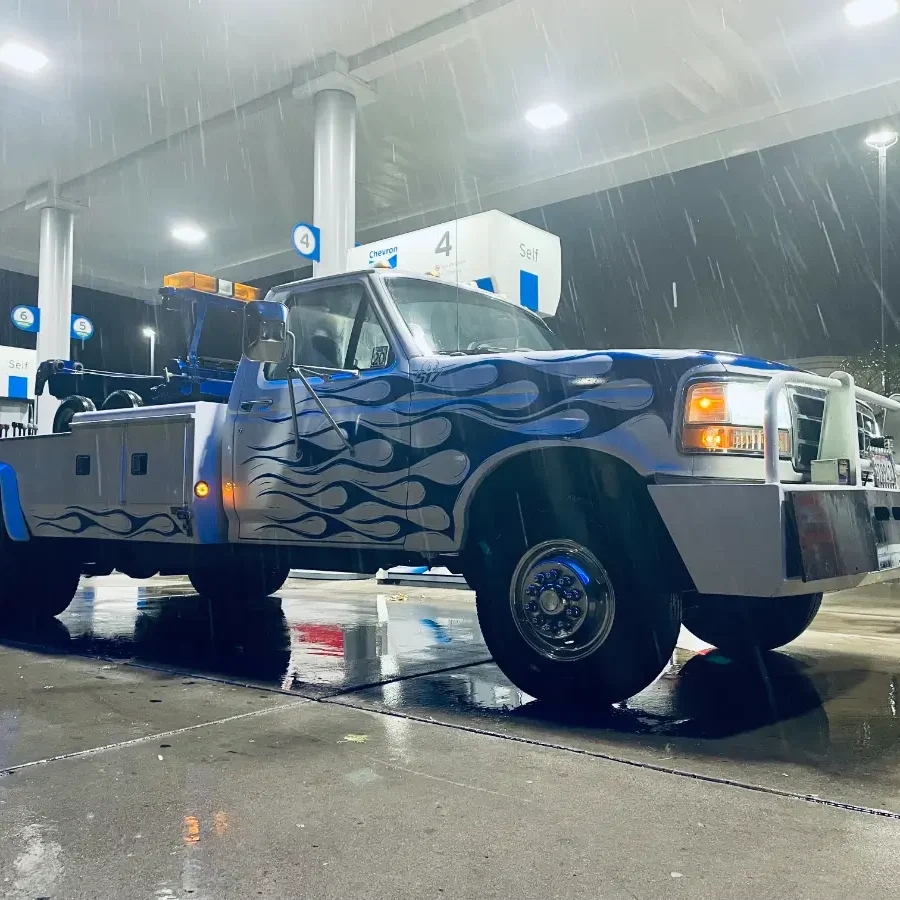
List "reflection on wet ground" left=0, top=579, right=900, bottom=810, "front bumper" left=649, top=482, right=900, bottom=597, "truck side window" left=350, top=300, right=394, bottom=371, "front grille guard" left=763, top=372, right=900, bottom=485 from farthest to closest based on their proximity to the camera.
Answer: "truck side window" left=350, top=300, right=394, bottom=371, "front grille guard" left=763, top=372, right=900, bottom=485, "front bumper" left=649, top=482, right=900, bottom=597, "reflection on wet ground" left=0, top=579, right=900, bottom=810

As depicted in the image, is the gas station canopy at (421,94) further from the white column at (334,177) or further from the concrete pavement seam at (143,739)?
the concrete pavement seam at (143,739)

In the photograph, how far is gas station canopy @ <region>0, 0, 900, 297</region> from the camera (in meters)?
10.1

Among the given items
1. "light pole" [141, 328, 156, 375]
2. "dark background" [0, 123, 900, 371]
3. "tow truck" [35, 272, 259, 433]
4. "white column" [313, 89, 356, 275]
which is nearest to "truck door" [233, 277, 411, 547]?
"tow truck" [35, 272, 259, 433]

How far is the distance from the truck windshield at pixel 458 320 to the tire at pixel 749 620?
1715mm

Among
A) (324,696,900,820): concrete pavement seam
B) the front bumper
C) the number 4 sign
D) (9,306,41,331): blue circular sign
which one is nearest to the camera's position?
(324,696,900,820): concrete pavement seam

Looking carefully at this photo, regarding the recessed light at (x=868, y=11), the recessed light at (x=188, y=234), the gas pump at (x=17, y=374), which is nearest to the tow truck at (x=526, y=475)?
the recessed light at (x=868, y=11)

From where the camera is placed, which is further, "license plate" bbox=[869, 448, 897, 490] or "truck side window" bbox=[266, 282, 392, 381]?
"truck side window" bbox=[266, 282, 392, 381]

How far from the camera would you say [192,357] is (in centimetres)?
622

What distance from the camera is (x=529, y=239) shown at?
9266mm

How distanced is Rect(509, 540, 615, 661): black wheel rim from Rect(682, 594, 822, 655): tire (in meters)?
1.19

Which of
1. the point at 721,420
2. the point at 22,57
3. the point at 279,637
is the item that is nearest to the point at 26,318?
the point at 22,57

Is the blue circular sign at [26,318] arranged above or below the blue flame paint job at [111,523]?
above

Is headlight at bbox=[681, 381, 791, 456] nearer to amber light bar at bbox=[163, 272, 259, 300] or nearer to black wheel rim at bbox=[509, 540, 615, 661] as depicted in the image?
black wheel rim at bbox=[509, 540, 615, 661]

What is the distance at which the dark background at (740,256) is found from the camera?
14.5 m
